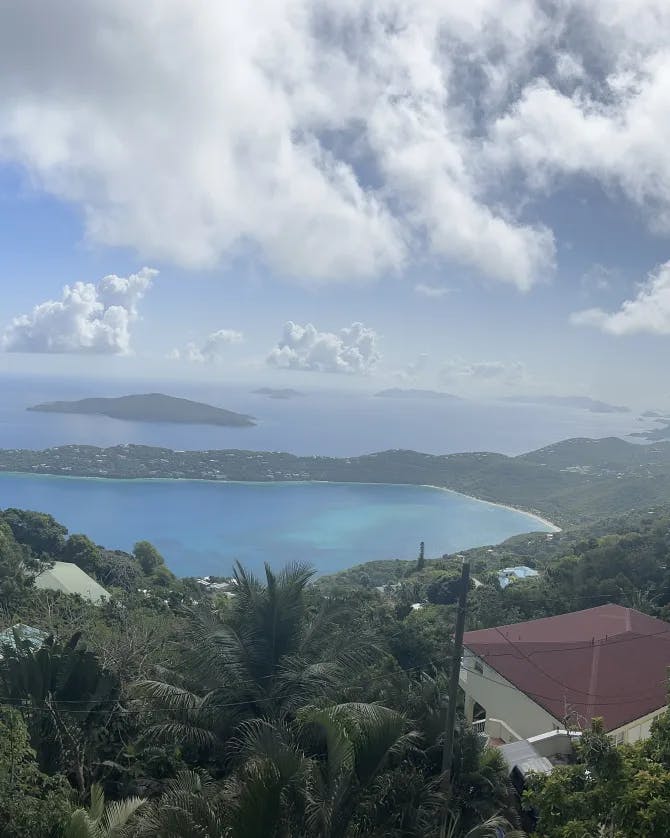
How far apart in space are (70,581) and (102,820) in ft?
77.8

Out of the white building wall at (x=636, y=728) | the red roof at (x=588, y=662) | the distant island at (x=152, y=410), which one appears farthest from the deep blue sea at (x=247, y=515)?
the white building wall at (x=636, y=728)

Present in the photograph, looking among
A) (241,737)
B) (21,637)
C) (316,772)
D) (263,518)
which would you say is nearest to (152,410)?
(263,518)

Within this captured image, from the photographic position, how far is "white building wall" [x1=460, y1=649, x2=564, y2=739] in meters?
9.02

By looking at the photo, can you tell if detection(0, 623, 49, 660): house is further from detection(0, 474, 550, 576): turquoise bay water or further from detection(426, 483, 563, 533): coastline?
detection(426, 483, 563, 533): coastline

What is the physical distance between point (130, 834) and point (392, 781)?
6.35ft

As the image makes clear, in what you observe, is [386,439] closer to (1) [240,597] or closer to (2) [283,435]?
(2) [283,435]

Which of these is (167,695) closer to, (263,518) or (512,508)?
(263,518)

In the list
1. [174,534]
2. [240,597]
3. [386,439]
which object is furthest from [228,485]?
[240,597]

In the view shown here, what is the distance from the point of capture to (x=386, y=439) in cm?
14562

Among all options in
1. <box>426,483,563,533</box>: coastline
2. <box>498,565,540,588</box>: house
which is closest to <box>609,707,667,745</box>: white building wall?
<box>498,565,540,588</box>: house

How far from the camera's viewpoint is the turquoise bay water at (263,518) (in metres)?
57.7

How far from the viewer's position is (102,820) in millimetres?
3832

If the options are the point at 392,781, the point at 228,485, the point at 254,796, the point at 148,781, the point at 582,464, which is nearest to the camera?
the point at 254,796

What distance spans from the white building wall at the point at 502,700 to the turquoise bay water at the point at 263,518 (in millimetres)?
39531
